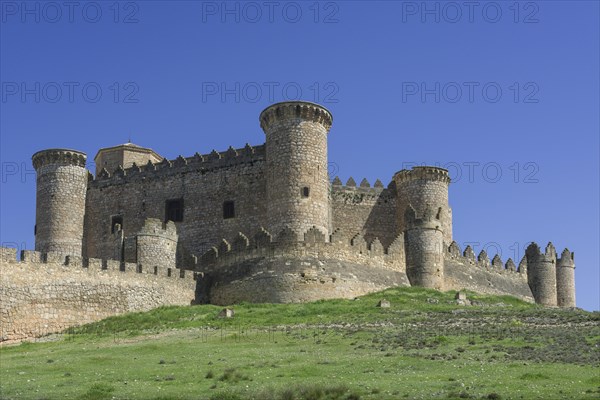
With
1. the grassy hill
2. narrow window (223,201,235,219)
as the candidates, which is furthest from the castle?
the grassy hill

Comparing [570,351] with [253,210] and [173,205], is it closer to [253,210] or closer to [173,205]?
[253,210]

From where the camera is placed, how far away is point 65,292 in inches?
1626

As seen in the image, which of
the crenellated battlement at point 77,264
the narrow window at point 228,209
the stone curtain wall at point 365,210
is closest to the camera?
the crenellated battlement at point 77,264

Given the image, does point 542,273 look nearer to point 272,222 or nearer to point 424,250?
point 424,250

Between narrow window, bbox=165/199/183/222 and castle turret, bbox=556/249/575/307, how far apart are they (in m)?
26.8

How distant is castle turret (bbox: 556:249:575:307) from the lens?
65062mm

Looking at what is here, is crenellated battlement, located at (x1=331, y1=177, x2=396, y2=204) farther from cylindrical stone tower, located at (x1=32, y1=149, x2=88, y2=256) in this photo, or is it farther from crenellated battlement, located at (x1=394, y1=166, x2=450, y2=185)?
cylindrical stone tower, located at (x1=32, y1=149, x2=88, y2=256)

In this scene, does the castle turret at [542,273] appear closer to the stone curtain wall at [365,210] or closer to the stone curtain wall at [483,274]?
the stone curtain wall at [483,274]

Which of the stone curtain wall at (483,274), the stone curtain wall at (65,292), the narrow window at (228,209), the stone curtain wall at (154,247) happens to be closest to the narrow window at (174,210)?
the narrow window at (228,209)

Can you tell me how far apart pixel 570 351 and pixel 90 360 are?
1516cm

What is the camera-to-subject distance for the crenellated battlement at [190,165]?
54750mm

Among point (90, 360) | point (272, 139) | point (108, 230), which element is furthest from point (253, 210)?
point (90, 360)

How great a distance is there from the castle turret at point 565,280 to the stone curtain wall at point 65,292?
30.7m

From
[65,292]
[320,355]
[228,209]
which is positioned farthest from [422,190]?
[320,355]
